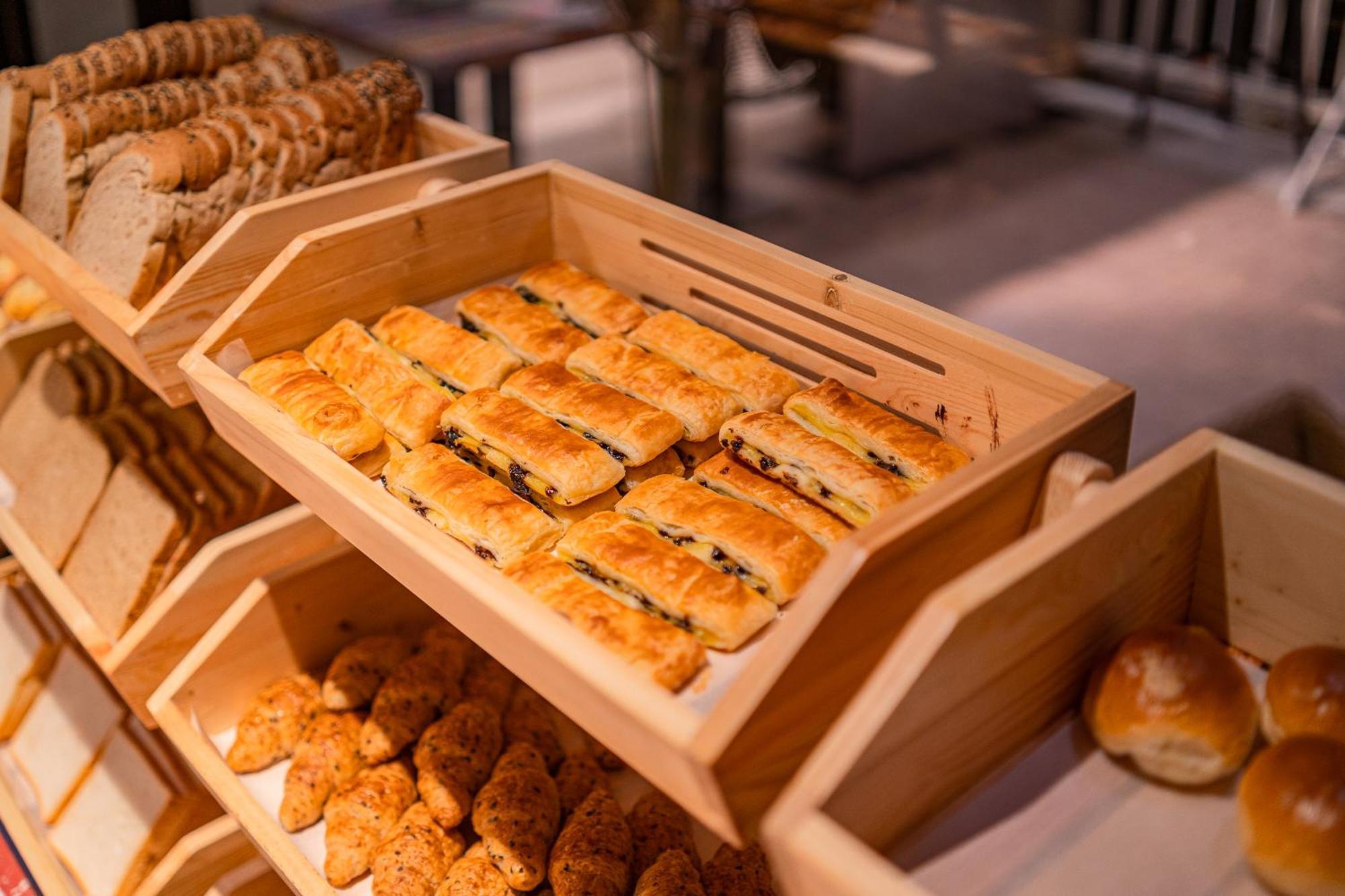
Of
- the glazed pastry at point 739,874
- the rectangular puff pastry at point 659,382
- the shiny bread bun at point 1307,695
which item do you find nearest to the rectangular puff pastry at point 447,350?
the rectangular puff pastry at point 659,382

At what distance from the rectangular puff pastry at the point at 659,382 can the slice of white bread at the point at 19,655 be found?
167 cm

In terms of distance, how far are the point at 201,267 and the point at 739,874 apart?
3.72 feet

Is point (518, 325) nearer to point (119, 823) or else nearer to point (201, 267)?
point (201, 267)

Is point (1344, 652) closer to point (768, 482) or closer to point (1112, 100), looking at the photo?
point (768, 482)

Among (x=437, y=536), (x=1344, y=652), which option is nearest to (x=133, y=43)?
(x=437, y=536)

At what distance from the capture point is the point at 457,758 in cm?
177

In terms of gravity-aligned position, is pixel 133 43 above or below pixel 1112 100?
above

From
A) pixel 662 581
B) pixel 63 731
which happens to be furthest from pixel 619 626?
pixel 63 731

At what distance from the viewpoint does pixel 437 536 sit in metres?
1.19

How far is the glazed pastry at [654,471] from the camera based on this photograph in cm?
146

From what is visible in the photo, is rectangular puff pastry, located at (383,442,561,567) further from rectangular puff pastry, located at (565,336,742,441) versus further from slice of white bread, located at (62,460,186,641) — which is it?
slice of white bread, located at (62,460,186,641)

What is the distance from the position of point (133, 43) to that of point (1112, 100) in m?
5.96

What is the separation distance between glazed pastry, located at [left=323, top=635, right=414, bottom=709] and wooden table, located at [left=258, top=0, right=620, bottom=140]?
259 centimetres

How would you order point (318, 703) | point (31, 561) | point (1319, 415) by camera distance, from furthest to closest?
point (31, 561)
point (1319, 415)
point (318, 703)
